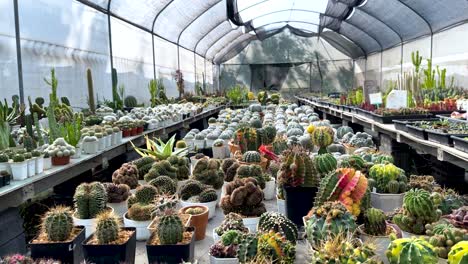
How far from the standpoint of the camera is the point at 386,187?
3.07m

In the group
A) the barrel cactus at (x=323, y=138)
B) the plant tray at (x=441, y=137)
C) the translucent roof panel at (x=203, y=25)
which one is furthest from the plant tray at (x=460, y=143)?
the translucent roof panel at (x=203, y=25)

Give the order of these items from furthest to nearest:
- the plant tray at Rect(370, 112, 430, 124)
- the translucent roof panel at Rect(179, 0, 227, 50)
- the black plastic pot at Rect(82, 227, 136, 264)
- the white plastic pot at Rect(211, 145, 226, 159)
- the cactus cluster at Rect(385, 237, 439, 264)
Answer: the translucent roof panel at Rect(179, 0, 227, 50)
the plant tray at Rect(370, 112, 430, 124)
the white plastic pot at Rect(211, 145, 226, 159)
the black plastic pot at Rect(82, 227, 136, 264)
the cactus cluster at Rect(385, 237, 439, 264)

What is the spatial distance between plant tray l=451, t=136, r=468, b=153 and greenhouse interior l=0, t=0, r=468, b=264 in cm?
2

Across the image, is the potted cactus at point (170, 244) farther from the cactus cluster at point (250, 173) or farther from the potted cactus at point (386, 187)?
the potted cactus at point (386, 187)

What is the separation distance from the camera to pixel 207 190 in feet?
10.9

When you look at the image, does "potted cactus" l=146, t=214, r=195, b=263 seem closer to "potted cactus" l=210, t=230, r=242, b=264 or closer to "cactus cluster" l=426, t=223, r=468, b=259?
"potted cactus" l=210, t=230, r=242, b=264

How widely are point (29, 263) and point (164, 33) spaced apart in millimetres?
13575

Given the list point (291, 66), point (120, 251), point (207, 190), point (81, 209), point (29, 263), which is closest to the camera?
point (29, 263)

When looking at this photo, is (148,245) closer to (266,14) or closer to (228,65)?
(266,14)

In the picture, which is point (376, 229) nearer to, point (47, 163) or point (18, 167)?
point (18, 167)

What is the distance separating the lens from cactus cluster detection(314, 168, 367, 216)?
2412 millimetres

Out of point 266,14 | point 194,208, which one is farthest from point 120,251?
point 266,14

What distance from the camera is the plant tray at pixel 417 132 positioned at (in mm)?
5465

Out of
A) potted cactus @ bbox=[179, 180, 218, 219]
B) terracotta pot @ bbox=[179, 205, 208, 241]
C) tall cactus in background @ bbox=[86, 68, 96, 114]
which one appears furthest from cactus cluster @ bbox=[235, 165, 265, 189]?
tall cactus in background @ bbox=[86, 68, 96, 114]
